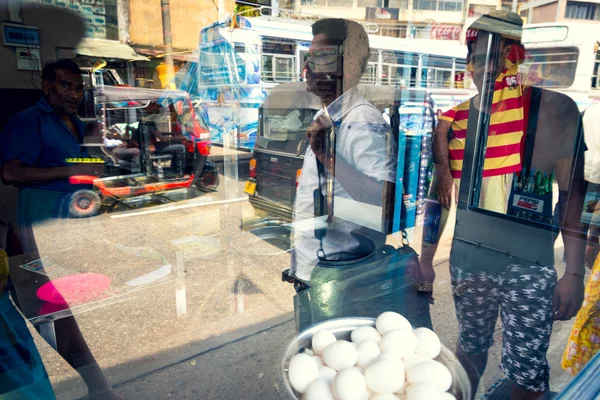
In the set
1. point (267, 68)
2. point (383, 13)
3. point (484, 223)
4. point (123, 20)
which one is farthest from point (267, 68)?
point (484, 223)

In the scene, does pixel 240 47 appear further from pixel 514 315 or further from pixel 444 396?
pixel 444 396

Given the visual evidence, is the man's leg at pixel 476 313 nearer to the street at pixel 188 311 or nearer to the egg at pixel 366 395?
the street at pixel 188 311

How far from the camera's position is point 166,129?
6.27 meters

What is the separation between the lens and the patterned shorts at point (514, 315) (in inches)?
54.1

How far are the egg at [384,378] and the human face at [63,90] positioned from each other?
255 centimetres

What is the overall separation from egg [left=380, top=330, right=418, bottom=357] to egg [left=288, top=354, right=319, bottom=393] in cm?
20

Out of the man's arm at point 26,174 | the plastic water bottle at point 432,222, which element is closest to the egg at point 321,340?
the plastic water bottle at point 432,222

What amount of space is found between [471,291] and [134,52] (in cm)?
364

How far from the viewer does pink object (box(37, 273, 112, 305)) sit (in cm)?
167

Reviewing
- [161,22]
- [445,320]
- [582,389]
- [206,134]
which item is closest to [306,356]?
[582,389]

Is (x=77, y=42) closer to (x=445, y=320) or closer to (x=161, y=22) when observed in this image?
(x=161, y=22)

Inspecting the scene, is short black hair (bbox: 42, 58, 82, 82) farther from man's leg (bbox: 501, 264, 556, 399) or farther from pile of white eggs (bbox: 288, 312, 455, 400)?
man's leg (bbox: 501, 264, 556, 399)

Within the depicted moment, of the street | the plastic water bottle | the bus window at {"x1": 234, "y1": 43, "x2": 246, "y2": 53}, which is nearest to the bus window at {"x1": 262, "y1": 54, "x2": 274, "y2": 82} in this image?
the bus window at {"x1": 234, "y1": 43, "x2": 246, "y2": 53}

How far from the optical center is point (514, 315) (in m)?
1.54
